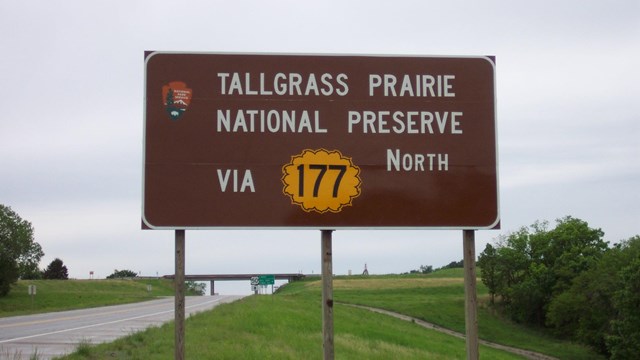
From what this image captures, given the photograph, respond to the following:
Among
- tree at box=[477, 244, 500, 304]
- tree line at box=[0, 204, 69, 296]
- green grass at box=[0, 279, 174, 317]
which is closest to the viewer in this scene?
green grass at box=[0, 279, 174, 317]

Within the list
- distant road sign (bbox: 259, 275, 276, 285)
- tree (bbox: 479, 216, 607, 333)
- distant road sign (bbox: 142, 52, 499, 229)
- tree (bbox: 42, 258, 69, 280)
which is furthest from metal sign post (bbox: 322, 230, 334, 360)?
tree (bbox: 42, 258, 69, 280)

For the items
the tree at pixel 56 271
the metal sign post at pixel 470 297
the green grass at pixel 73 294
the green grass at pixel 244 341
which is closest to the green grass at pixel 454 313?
the green grass at pixel 73 294

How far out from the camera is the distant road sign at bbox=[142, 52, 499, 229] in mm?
8977

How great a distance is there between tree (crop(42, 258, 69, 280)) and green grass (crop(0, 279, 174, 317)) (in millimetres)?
17576

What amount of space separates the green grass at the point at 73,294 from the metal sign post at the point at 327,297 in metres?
49.5

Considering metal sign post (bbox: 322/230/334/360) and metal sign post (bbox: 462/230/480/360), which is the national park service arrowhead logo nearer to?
metal sign post (bbox: 322/230/334/360)

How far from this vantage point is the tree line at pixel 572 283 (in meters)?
57.1

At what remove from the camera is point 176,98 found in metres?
9.09

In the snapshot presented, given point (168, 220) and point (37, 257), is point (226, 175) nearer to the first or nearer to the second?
point (168, 220)

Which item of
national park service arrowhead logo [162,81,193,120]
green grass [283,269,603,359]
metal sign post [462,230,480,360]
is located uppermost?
national park service arrowhead logo [162,81,193,120]

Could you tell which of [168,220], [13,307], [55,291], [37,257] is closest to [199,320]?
[168,220]

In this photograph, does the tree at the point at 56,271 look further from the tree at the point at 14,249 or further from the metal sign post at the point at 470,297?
the metal sign post at the point at 470,297

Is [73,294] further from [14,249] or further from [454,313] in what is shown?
[454,313]

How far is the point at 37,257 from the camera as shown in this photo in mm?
89125
